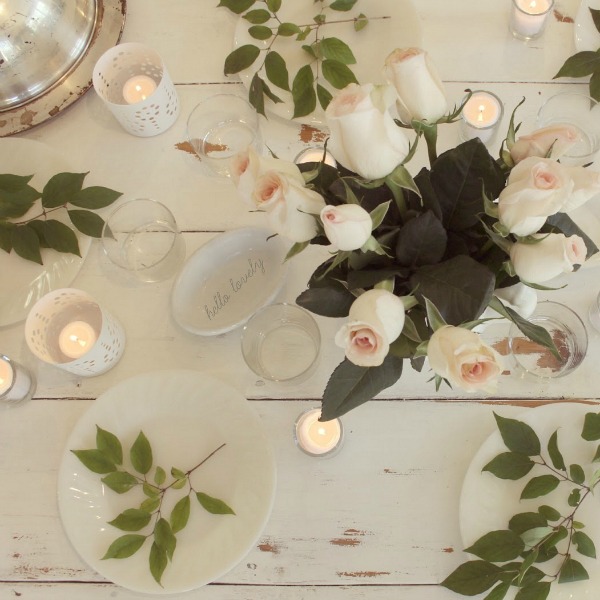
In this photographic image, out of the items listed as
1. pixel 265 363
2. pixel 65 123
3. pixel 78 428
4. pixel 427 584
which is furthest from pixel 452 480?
pixel 65 123

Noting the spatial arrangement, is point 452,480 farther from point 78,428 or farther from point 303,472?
point 78,428

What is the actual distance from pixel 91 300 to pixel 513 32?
0.62m

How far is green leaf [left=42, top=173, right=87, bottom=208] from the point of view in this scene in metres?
0.80

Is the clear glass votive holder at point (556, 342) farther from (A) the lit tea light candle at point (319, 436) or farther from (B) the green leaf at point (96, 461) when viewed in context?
(B) the green leaf at point (96, 461)

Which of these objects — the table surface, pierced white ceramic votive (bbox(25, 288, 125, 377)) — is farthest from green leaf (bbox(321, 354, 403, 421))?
pierced white ceramic votive (bbox(25, 288, 125, 377))

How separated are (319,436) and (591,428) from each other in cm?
28

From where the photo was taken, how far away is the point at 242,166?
47 cm

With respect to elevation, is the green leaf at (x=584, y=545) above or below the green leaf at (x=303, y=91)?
below

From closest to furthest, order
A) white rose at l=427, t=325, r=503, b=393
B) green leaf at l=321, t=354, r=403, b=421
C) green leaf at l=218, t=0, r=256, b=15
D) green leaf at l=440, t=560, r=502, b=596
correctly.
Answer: white rose at l=427, t=325, r=503, b=393, green leaf at l=321, t=354, r=403, b=421, green leaf at l=440, t=560, r=502, b=596, green leaf at l=218, t=0, r=256, b=15

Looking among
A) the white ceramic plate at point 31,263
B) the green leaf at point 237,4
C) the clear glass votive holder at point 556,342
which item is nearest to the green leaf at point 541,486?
the clear glass votive holder at point 556,342

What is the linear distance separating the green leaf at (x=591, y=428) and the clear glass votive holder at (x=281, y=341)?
29cm

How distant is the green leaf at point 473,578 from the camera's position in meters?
0.64

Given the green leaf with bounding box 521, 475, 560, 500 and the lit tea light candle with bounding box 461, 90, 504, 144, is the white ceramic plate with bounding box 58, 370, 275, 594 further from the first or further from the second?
the lit tea light candle with bounding box 461, 90, 504, 144

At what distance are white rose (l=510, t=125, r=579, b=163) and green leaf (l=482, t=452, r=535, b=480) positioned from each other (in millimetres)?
323
